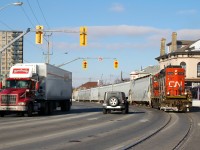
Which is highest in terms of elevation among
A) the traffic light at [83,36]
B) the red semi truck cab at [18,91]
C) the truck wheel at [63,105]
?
the traffic light at [83,36]

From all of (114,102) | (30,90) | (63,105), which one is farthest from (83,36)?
(63,105)

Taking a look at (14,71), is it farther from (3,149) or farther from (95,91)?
(95,91)

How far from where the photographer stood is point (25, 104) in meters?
33.8

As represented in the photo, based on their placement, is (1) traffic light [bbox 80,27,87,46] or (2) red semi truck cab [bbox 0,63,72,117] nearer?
(1) traffic light [bbox 80,27,87,46]

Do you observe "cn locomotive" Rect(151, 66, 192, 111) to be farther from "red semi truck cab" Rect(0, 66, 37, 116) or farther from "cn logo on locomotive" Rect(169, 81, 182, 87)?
"red semi truck cab" Rect(0, 66, 37, 116)

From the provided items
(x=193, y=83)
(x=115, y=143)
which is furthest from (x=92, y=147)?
(x=193, y=83)

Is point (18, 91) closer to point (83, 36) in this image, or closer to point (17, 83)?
point (17, 83)

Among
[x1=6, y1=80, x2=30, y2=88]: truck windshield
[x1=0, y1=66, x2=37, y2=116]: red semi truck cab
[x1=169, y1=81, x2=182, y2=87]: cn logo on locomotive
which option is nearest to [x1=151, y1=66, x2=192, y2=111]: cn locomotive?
[x1=169, y1=81, x2=182, y2=87]: cn logo on locomotive

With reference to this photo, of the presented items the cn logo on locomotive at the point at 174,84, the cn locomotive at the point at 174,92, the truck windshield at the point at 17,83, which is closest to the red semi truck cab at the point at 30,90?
the truck windshield at the point at 17,83

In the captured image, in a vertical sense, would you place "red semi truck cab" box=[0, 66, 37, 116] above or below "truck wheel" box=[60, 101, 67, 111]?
above

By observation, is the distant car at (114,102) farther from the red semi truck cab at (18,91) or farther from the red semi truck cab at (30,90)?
the red semi truck cab at (18,91)

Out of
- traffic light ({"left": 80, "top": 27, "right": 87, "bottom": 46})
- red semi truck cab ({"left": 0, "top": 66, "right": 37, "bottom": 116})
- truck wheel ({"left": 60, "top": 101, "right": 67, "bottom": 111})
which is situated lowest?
truck wheel ({"left": 60, "top": 101, "right": 67, "bottom": 111})

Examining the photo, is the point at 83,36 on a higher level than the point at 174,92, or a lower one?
higher

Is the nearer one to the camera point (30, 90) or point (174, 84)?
point (30, 90)
